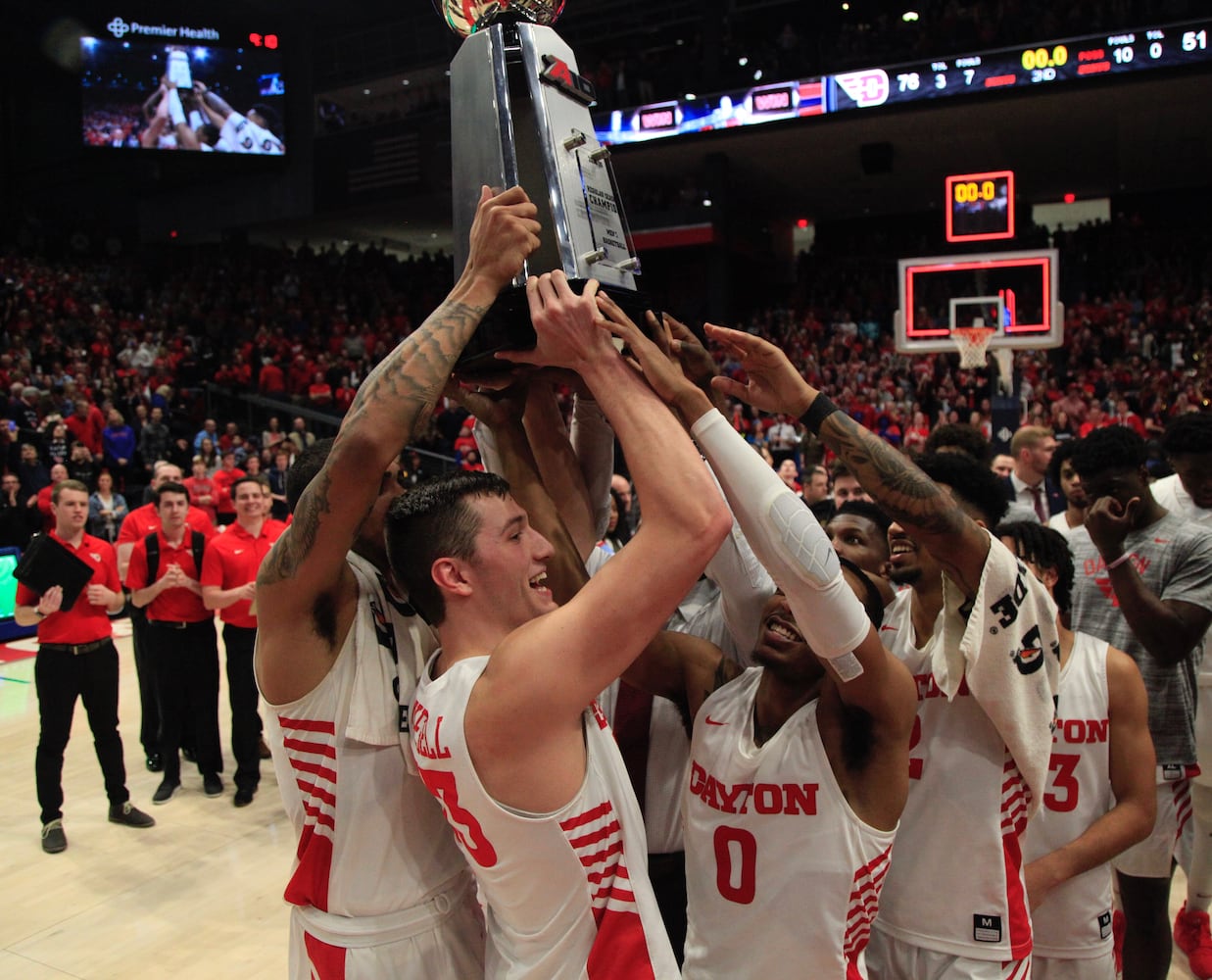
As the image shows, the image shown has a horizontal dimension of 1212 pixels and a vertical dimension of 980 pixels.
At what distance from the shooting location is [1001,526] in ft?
9.60

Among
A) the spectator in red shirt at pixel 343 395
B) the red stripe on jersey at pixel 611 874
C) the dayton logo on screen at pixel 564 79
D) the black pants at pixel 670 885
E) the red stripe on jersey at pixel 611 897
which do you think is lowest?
the black pants at pixel 670 885

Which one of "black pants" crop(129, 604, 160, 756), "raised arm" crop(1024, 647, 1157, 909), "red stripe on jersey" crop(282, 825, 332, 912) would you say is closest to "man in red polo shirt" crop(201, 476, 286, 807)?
"black pants" crop(129, 604, 160, 756)

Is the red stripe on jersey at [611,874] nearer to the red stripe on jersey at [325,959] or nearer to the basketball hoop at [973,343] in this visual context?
the red stripe on jersey at [325,959]

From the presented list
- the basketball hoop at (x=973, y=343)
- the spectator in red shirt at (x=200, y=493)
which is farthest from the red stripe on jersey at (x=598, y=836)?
the basketball hoop at (x=973, y=343)

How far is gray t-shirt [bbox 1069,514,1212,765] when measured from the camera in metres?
3.46

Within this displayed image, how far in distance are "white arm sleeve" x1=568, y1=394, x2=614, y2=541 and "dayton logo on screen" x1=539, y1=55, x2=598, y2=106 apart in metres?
0.76

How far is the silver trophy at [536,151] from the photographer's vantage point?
2.27 m

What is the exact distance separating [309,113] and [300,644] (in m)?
24.5

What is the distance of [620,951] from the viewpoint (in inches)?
73.3

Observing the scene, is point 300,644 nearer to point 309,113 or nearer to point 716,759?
Answer: point 716,759

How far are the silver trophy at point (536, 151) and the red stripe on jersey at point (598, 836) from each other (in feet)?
3.23

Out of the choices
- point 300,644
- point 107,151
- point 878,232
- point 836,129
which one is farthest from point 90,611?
point 878,232

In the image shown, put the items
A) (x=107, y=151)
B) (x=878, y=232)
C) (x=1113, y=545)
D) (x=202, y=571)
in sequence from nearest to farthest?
(x=1113, y=545) → (x=202, y=571) → (x=107, y=151) → (x=878, y=232)

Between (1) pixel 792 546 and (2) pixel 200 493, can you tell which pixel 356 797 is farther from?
(2) pixel 200 493
